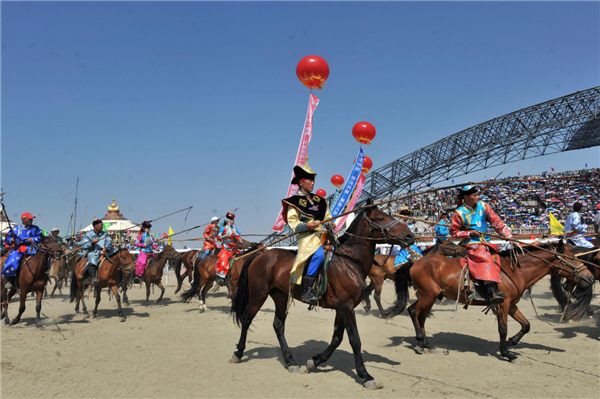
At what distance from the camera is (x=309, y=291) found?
5488 millimetres

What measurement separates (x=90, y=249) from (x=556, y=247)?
420 inches

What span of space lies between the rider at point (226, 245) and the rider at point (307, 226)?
589cm

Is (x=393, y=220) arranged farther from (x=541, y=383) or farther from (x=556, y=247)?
(x=556, y=247)

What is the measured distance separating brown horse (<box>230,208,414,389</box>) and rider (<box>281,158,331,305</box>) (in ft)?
0.80

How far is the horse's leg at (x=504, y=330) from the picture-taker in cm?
605

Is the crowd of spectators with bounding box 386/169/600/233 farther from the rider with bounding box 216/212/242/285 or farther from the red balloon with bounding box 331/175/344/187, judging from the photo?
the rider with bounding box 216/212/242/285

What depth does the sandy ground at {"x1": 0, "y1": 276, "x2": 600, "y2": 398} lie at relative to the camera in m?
4.94

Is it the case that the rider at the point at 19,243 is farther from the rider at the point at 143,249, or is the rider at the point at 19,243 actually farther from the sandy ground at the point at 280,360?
the rider at the point at 143,249

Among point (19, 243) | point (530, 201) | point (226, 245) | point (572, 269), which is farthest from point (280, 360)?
point (530, 201)

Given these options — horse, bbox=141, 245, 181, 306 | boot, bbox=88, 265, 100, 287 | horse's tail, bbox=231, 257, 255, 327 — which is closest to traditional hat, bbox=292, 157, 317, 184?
horse's tail, bbox=231, 257, 255, 327

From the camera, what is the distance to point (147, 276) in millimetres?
→ 13805

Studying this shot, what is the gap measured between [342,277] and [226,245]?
6.77m

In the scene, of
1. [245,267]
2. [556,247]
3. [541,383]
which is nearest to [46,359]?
[245,267]

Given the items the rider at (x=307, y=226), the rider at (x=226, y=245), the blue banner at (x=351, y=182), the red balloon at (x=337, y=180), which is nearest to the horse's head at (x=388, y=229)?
the rider at (x=307, y=226)
